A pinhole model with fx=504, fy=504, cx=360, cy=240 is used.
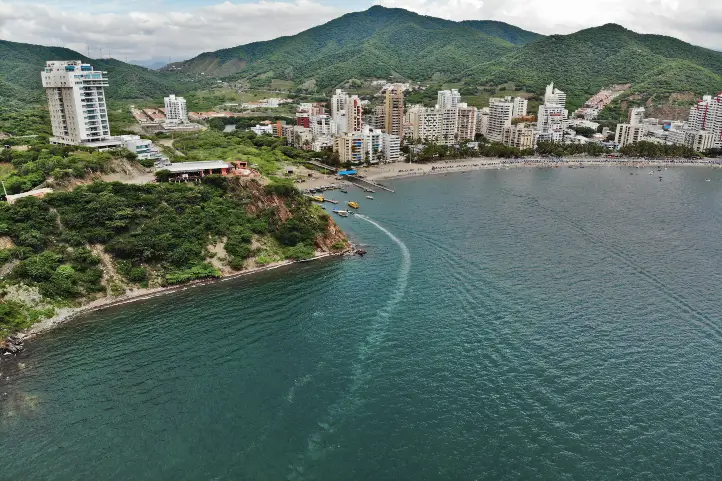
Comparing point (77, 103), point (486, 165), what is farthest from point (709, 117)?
point (77, 103)

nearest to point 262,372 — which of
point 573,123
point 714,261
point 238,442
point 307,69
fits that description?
point 238,442

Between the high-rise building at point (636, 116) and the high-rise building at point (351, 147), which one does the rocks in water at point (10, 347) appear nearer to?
the high-rise building at point (351, 147)

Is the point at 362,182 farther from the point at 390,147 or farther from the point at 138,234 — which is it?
the point at 138,234

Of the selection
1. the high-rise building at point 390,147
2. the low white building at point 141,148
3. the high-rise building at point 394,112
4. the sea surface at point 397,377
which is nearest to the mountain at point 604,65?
the high-rise building at point 394,112

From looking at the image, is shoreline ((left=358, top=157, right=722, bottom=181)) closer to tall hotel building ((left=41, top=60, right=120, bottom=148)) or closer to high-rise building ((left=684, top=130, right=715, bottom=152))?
high-rise building ((left=684, top=130, right=715, bottom=152))

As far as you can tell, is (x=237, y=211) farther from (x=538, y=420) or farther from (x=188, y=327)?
(x=538, y=420)

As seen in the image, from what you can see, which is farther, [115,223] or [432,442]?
[115,223]
